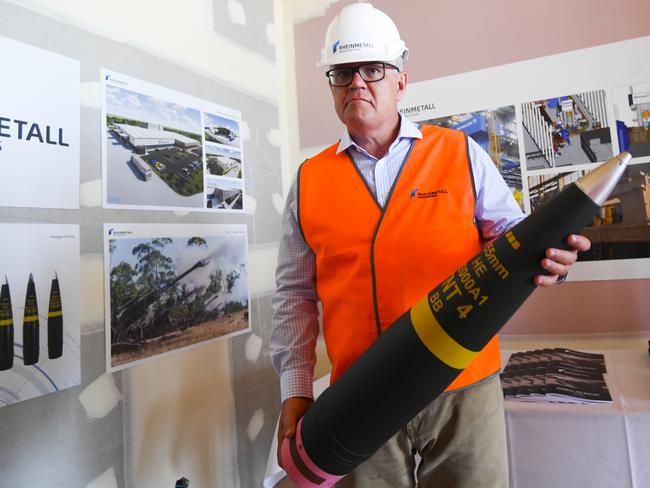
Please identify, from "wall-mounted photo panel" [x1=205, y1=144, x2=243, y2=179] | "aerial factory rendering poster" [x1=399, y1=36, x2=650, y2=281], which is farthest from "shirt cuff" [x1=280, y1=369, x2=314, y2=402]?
"aerial factory rendering poster" [x1=399, y1=36, x2=650, y2=281]

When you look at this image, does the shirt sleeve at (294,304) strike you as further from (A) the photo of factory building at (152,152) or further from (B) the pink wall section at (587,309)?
(B) the pink wall section at (587,309)

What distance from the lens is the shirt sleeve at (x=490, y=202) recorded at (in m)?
0.89

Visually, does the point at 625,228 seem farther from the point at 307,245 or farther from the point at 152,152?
the point at 152,152

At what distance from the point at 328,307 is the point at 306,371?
0.54 feet

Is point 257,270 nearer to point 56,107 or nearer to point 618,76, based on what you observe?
point 56,107

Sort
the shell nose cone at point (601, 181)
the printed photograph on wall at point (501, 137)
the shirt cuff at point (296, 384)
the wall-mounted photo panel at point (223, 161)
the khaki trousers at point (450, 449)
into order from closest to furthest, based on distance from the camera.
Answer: the shell nose cone at point (601, 181) → the khaki trousers at point (450, 449) → the shirt cuff at point (296, 384) → the wall-mounted photo panel at point (223, 161) → the printed photograph on wall at point (501, 137)

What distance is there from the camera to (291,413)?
88cm

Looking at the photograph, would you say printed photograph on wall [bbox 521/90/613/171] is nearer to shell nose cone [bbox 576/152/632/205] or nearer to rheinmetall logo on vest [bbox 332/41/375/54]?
rheinmetall logo on vest [bbox 332/41/375/54]

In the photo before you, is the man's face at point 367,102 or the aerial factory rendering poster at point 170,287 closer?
the man's face at point 367,102

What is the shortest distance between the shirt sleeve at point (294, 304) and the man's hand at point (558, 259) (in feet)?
1.68

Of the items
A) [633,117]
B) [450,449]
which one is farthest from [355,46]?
[633,117]

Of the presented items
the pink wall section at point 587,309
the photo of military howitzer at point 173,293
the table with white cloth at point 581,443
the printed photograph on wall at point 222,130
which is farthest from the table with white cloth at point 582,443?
the printed photograph on wall at point 222,130

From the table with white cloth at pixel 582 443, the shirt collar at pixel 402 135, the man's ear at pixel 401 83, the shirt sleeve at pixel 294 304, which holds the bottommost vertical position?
the table with white cloth at pixel 582 443

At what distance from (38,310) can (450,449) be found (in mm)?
971
